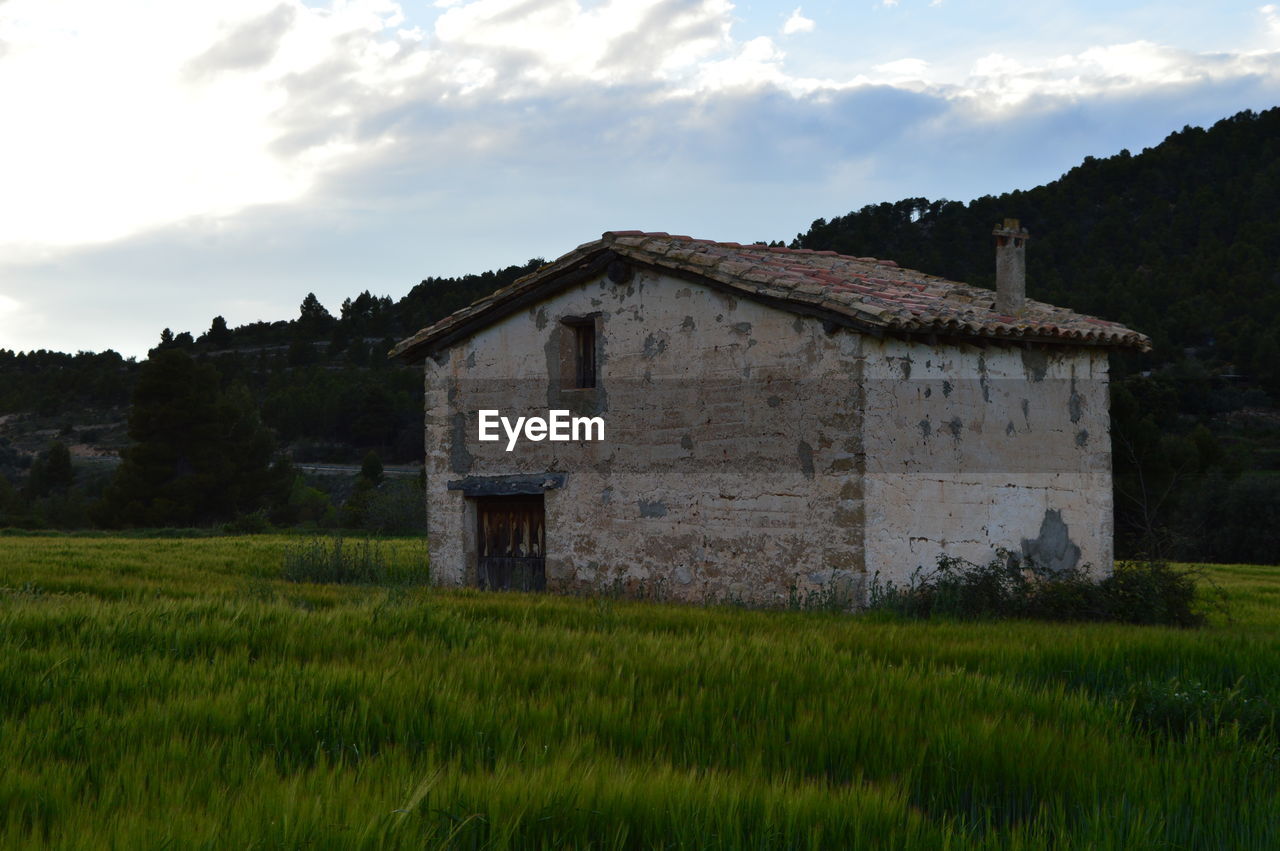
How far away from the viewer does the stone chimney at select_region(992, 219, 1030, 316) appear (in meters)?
13.2

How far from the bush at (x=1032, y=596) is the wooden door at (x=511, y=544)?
14.8 feet

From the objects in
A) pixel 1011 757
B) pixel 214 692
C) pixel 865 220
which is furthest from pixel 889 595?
pixel 865 220

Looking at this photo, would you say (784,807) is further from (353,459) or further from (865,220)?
(353,459)

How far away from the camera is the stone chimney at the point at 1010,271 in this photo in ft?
43.4

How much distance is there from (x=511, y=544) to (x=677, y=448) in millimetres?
2870

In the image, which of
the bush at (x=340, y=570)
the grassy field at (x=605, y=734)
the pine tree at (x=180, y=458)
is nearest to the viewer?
the grassy field at (x=605, y=734)

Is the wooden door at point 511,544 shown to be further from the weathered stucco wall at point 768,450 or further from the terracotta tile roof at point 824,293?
the terracotta tile roof at point 824,293

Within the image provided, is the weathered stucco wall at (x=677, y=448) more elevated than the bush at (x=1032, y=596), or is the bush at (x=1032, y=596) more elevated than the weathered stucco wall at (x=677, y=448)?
the weathered stucco wall at (x=677, y=448)

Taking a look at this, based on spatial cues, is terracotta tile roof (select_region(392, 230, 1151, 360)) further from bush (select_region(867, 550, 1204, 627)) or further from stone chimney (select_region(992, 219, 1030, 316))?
bush (select_region(867, 550, 1204, 627))

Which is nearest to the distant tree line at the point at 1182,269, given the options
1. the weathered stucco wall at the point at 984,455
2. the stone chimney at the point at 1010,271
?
the weathered stucco wall at the point at 984,455

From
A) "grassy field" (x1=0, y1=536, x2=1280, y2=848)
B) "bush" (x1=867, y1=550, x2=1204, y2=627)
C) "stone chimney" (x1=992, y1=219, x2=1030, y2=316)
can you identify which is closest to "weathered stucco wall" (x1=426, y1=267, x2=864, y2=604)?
"bush" (x1=867, y1=550, x2=1204, y2=627)

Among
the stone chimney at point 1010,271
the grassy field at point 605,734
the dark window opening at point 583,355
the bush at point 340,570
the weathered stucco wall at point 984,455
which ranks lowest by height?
the bush at point 340,570

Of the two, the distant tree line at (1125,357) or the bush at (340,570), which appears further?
the distant tree line at (1125,357)

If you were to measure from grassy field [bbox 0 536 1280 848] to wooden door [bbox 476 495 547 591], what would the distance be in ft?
17.5
